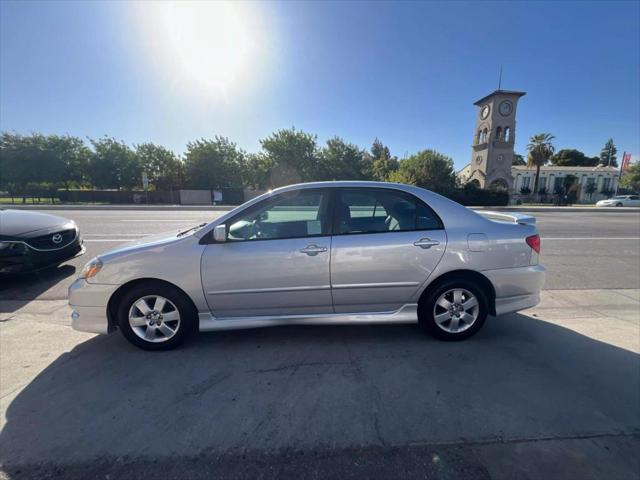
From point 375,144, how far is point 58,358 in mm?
67746

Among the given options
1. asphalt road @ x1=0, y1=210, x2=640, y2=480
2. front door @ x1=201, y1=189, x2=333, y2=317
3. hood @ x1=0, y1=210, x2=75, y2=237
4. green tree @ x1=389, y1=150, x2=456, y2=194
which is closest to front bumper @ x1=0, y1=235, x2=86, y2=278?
hood @ x1=0, y1=210, x2=75, y2=237

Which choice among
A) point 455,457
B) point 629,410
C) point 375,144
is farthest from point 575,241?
point 375,144

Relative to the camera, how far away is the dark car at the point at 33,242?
4254 millimetres

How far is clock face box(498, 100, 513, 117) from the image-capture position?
36188 millimetres

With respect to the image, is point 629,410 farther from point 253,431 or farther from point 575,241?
point 575,241

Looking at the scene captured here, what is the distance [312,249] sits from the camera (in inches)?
108

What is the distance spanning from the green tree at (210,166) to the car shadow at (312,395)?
113ft

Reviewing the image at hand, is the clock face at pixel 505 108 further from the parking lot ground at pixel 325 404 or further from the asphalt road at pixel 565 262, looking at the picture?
the parking lot ground at pixel 325 404

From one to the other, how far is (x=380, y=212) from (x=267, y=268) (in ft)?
4.37

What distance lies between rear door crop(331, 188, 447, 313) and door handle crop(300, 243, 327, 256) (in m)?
0.12

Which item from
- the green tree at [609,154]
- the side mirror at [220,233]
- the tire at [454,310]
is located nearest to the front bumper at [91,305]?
the side mirror at [220,233]

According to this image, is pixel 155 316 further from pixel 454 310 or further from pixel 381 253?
pixel 454 310

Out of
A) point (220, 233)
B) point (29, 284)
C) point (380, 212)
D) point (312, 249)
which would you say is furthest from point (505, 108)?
point (29, 284)

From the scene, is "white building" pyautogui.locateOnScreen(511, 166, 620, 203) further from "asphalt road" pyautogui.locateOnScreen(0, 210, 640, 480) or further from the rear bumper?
"asphalt road" pyautogui.locateOnScreen(0, 210, 640, 480)
